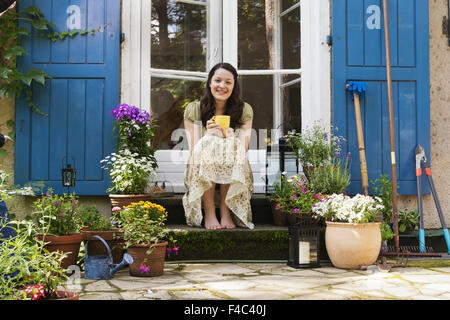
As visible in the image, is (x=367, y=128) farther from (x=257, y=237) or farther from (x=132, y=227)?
(x=132, y=227)

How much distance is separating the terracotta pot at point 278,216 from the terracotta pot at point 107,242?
3.65ft

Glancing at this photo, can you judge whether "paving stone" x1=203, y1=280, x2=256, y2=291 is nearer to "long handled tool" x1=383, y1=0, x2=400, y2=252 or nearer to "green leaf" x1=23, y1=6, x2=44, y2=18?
"long handled tool" x1=383, y1=0, x2=400, y2=252

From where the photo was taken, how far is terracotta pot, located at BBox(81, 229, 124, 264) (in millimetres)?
2859

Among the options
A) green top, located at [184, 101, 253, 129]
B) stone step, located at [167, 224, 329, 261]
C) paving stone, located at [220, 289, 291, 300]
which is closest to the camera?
paving stone, located at [220, 289, 291, 300]

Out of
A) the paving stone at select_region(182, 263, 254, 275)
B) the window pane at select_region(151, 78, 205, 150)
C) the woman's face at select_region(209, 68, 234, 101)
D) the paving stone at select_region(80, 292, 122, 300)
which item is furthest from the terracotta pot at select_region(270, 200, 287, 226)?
the paving stone at select_region(80, 292, 122, 300)

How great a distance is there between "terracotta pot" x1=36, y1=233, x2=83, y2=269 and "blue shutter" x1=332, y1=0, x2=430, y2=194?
2130mm

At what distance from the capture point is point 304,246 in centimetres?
302

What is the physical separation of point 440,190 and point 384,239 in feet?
3.45

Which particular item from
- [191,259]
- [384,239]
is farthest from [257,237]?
[384,239]

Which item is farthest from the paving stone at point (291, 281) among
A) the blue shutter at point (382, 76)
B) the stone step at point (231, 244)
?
the blue shutter at point (382, 76)

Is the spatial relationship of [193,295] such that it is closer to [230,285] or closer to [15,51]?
[230,285]

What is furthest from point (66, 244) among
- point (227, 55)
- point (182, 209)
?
point (227, 55)

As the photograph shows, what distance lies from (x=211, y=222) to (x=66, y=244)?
0.96 metres

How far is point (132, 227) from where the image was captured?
2752 millimetres
